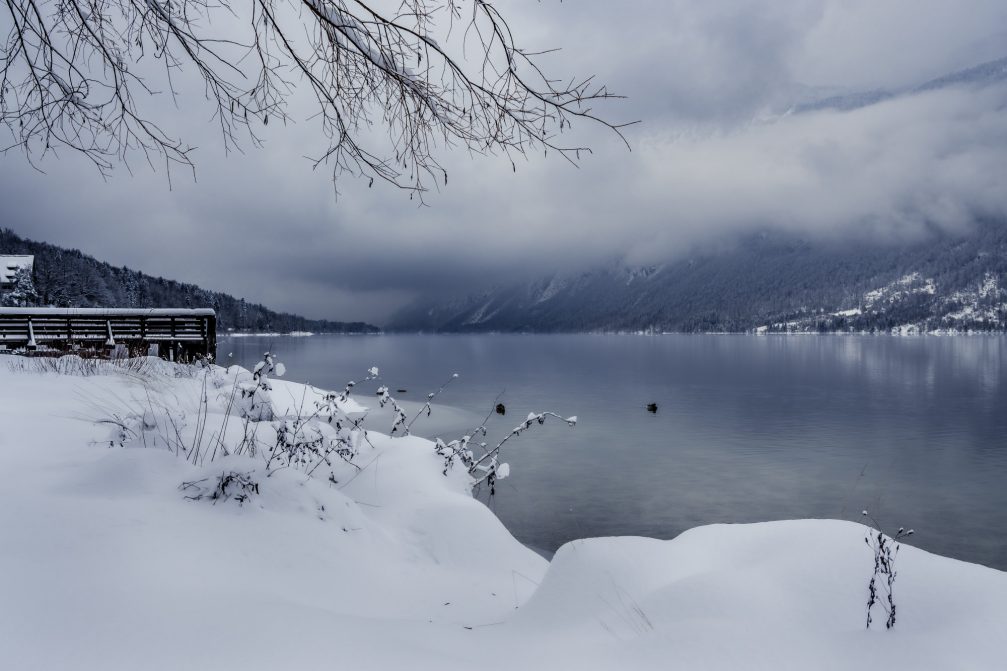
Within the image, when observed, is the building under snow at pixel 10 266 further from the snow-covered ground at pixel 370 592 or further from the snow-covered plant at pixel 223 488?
the snow-covered plant at pixel 223 488

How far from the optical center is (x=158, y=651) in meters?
1.89

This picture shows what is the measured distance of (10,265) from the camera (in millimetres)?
51938

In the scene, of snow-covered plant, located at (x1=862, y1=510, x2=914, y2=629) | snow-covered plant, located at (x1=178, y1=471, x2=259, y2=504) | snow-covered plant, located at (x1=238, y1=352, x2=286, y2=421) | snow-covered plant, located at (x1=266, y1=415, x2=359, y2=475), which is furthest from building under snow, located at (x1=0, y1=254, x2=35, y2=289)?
snow-covered plant, located at (x1=862, y1=510, x2=914, y2=629)

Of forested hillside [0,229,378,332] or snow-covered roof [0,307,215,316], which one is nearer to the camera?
snow-covered roof [0,307,215,316]

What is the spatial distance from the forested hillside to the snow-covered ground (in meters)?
68.0

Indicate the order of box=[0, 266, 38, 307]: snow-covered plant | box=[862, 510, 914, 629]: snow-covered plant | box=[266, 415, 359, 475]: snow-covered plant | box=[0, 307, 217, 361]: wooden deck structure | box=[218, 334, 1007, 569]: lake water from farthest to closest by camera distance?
box=[0, 266, 38, 307]: snow-covered plant → box=[0, 307, 217, 361]: wooden deck structure → box=[218, 334, 1007, 569]: lake water → box=[266, 415, 359, 475]: snow-covered plant → box=[862, 510, 914, 629]: snow-covered plant

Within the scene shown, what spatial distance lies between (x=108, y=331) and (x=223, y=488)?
19922 mm

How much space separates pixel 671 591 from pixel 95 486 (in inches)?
137

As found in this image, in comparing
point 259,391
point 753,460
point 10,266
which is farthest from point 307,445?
point 10,266

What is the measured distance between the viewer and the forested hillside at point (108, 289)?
252ft

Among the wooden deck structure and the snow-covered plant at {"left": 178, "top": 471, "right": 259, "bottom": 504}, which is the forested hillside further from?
the snow-covered plant at {"left": 178, "top": 471, "right": 259, "bottom": 504}

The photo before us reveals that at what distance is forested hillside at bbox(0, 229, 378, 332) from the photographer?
252 feet

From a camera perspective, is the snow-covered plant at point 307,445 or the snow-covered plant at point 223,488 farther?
the snow-covered plant at point 307,445

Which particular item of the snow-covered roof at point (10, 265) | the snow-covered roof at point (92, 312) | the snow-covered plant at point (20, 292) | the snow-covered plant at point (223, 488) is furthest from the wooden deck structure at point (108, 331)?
the snow-covered roof at point (10, 265)
